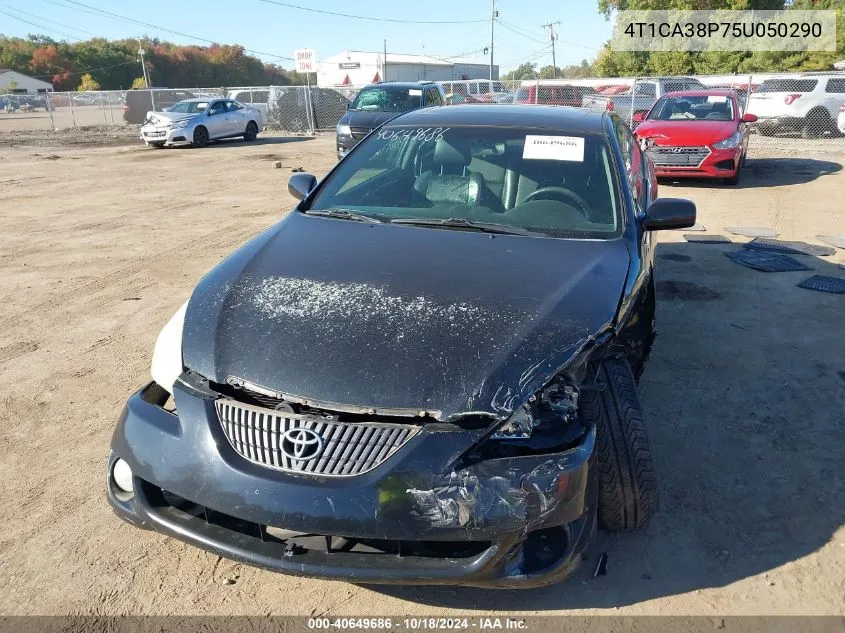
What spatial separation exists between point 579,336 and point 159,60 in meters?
84.4

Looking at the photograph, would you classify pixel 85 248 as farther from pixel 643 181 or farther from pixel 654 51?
pixel 654 51

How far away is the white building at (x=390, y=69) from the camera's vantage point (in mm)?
60800

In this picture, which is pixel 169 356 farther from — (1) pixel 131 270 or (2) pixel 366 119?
(2) pixel 366 119

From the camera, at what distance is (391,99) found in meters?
14.3

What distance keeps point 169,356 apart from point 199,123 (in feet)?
61.4

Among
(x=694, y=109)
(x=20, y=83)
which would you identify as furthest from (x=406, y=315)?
(x=20, y=83)

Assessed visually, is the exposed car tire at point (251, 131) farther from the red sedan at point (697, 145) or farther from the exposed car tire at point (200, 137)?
the red sedan at point (697, 145)

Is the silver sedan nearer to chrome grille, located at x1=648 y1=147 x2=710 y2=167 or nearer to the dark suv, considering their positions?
the dark suv

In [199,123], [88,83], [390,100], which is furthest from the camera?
[88,83]

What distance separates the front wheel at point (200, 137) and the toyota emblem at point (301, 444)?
1918cm

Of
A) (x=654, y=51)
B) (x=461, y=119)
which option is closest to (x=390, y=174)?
(x=461, y=119)

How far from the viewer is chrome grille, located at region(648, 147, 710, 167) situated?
1059cm

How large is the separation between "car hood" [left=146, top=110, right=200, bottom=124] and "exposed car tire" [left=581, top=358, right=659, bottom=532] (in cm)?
1912

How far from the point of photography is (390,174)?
12.4ft
